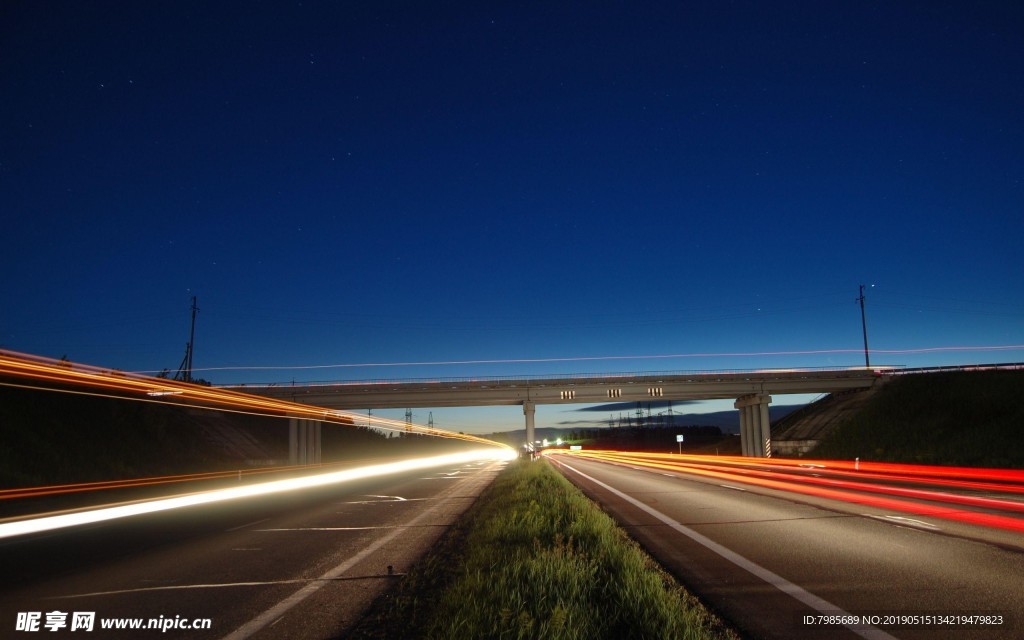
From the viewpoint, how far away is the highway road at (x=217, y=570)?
18.5ft

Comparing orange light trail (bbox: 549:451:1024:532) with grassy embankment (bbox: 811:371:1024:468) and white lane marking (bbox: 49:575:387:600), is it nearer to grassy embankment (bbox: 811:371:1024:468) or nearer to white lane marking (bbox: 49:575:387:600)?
grassy embankment (bbox: 811:371:1024:468)

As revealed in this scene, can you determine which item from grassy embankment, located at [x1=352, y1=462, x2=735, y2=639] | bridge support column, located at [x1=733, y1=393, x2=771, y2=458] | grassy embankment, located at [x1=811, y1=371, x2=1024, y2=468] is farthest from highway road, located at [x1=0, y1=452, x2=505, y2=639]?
bridge support column, located at [x1=733, y1=393, x2=771, y2=458]

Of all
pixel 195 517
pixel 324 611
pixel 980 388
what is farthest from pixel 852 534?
pixel 980 388

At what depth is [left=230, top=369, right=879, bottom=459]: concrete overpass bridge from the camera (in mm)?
60625

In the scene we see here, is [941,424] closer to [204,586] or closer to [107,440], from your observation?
[204,586]

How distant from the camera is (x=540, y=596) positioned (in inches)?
203

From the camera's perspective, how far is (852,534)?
31.0 ft

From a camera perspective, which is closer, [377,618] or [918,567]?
[377,618]

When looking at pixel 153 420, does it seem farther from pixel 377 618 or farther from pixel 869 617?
pixel 869 617

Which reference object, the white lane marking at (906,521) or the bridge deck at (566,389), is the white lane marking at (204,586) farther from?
the bridge deck at (566,389)

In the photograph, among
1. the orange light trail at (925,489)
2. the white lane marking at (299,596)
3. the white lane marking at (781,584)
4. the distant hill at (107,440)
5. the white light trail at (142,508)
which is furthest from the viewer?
the distant hill at (107,440)

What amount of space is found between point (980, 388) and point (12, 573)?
57177 mm

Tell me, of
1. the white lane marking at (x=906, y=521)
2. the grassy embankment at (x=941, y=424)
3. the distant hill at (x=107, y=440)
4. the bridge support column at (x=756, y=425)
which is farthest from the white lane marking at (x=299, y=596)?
the bridge support column at (x=756, y=425)

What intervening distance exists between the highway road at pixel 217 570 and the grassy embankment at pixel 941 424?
2831 cm
